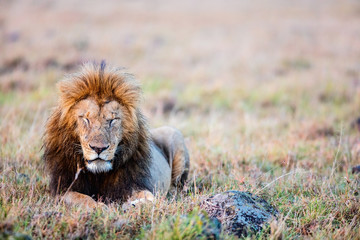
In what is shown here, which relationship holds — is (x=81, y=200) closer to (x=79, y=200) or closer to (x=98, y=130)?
(x=79, y=200)

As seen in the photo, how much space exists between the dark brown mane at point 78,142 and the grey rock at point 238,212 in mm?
876

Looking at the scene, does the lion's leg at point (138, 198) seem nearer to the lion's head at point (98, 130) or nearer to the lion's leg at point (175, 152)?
the lion's head at point (98, 130)

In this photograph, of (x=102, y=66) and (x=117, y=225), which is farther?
(x=102, y=66)

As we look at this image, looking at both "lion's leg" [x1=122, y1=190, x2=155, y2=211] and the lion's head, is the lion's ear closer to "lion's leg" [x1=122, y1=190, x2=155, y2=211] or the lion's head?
the lion's head

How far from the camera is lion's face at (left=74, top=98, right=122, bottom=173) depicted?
3.66 m

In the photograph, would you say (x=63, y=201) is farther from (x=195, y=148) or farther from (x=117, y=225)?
(x=195, y=148)

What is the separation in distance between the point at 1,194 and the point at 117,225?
1.21 m

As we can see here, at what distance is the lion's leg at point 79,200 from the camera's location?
377 cm

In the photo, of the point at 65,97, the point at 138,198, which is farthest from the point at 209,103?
the point at 65,97

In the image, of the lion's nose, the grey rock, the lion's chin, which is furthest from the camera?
the lion's chin

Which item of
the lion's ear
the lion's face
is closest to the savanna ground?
the lion's face

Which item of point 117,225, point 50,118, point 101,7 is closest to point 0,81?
point 50,118

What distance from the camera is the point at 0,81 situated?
33.6 feet

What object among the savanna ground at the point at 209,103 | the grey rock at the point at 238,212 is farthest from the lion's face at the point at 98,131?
the grey rock at the point at 238,212
